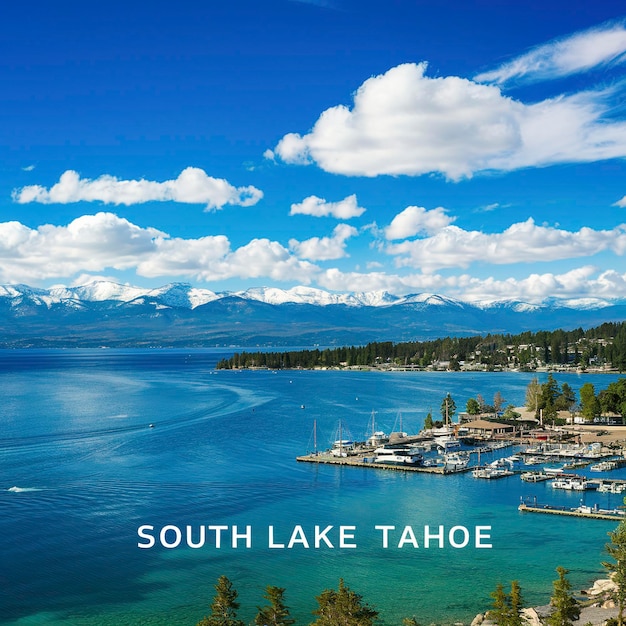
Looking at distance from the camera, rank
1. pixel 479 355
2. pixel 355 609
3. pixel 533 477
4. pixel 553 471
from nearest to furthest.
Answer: pixel 355 609, pixel 533 477, pixel 553 471, pixel 479 355

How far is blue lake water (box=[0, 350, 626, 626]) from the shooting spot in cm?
2672

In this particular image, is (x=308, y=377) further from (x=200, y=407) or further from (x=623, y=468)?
(x=623, y=468)

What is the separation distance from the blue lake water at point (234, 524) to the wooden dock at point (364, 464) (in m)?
1.25

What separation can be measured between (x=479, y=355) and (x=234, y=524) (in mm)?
157446

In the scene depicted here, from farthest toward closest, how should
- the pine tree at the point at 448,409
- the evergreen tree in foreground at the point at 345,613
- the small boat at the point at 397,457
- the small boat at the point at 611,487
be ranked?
the pine tree at the point at 448,409 → the small boat at the point at 397,457 → the small boat at the point at 611,487 → the evergreen tree in foreground at the point at 345,613

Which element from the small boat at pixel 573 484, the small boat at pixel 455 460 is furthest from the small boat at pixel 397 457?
the small boat at pixel 573 484

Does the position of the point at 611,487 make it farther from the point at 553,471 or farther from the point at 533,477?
the point at 553,471

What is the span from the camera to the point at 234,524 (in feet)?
119

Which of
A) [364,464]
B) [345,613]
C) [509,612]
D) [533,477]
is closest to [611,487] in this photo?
[533,477]

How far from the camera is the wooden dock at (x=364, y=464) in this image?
51.6m

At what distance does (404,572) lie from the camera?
2930cm

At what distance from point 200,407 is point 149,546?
57150 millimetres

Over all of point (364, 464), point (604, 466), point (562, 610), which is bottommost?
point (364, 464)

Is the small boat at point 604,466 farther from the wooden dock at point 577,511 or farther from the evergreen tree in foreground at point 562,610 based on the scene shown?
the evergreen tree in foreground at point 562,610
